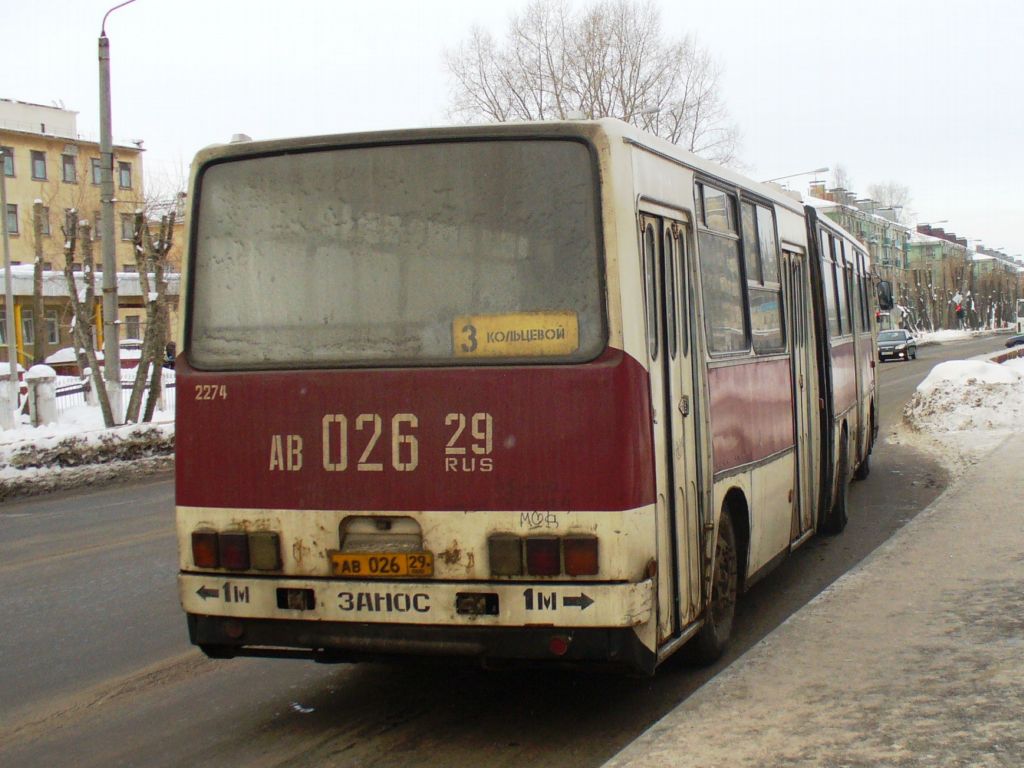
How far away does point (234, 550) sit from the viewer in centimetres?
555

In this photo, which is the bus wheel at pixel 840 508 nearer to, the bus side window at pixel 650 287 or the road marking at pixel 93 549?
the road marking at pixel 93 549

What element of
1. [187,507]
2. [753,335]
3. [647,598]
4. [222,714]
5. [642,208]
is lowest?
[222,714]

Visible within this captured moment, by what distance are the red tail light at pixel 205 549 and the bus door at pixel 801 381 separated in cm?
444

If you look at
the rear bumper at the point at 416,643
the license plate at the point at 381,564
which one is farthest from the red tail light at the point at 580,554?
the license plate at the point at 381,564

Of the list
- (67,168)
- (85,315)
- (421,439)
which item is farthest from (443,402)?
(67,168)

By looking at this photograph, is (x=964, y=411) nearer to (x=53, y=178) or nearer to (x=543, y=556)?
(x=543, y=556)

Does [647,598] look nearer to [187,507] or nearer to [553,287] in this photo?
[553,287]

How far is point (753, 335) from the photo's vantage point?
7.57 metres

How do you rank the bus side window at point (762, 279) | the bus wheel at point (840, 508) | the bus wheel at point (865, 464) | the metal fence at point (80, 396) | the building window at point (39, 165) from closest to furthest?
the bus side window at point (762, 279) → the bus wheel at point (840, 508) → the bus wheel at point (865, 464) → the metal fence at point (80, 396) → the building window at point (39, 165)

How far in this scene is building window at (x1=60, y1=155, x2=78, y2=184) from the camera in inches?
3228

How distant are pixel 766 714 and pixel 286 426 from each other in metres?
2.29

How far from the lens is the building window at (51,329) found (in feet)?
216

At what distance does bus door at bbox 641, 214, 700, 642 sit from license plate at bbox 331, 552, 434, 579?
0.98m

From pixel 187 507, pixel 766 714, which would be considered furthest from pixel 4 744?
pixel 766 714
